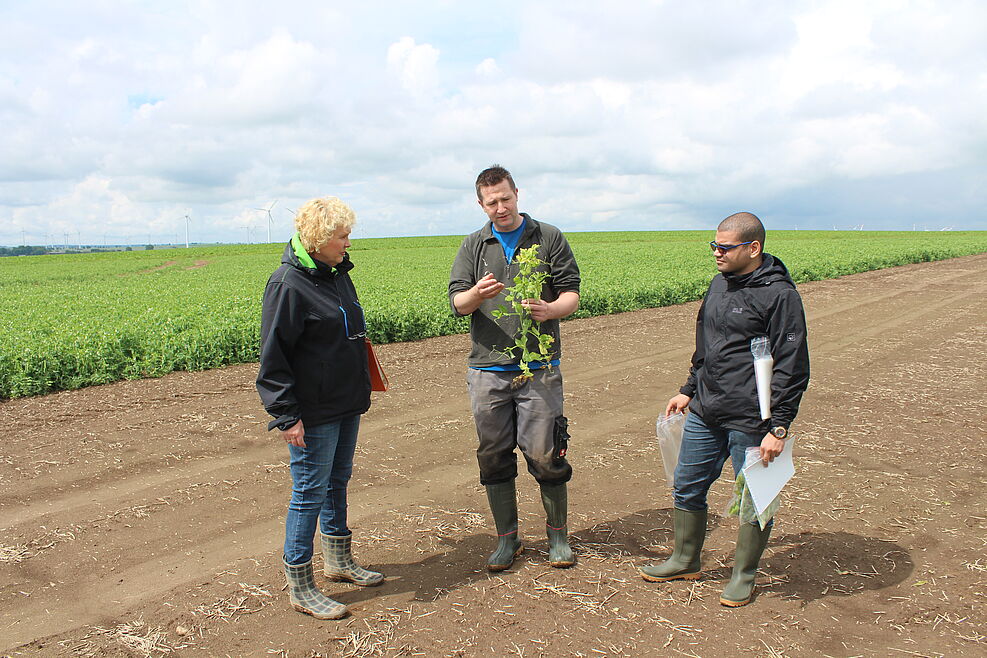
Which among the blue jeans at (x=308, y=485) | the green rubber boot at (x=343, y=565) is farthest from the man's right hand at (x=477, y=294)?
the green rubber boot at (x=343, y=565)

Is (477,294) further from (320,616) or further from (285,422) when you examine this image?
(320,616)

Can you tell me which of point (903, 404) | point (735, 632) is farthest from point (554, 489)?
point (903, 404)

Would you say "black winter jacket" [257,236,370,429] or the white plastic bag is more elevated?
"black winter jacket" [257,236,370,429]

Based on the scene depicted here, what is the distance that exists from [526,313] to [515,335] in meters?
0.16

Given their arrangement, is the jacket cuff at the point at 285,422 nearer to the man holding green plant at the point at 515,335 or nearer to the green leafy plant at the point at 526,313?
the man holding green plant at the point at 515,335

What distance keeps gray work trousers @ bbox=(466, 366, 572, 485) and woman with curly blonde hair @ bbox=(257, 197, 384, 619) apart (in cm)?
71

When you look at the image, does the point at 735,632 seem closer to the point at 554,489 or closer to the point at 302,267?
the point at 554,489

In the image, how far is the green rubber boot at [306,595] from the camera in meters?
3.76

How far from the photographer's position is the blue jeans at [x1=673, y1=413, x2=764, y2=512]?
12.5 ft

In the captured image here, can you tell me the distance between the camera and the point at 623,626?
144 inches

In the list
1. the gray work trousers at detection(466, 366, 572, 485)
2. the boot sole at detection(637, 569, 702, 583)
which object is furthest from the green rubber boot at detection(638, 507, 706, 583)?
the gray work trousers at detection(466, 366, 572, 485)

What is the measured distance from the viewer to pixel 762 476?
3619mm

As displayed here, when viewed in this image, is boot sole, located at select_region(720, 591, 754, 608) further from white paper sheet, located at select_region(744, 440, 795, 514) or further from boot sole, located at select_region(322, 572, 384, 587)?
boot sole, located at select_region(322, 572, 384, 587)

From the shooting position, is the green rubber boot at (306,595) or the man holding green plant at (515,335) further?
the man holding green plant at (515,335)
